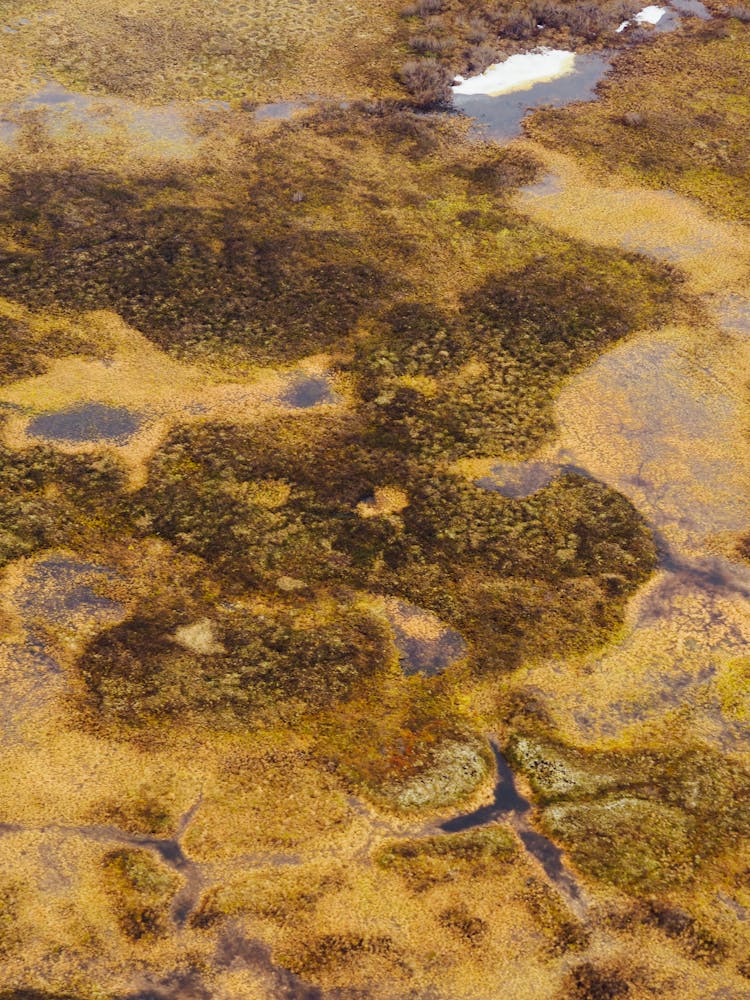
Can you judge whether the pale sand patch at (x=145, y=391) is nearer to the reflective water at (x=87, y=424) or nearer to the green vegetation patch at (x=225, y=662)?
the reflective water at (x=87, y=424)

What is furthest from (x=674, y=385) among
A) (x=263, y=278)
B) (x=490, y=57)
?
(x=490, y=57)

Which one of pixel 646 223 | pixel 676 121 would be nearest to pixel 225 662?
pixel 646 223

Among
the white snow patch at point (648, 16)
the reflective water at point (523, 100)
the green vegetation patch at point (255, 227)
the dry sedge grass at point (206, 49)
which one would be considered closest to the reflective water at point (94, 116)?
the dry sedge grass at point (206, 49)

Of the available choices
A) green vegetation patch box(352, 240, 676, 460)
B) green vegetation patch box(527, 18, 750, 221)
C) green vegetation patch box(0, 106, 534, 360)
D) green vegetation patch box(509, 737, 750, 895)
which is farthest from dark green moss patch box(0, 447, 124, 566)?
green vegetation patch box(527, 18, 750, 221)

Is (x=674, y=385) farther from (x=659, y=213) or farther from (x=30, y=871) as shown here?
(x=30, y=871)

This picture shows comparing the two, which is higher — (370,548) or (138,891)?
(370,548)

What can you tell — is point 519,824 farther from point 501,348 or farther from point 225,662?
point 501,348
